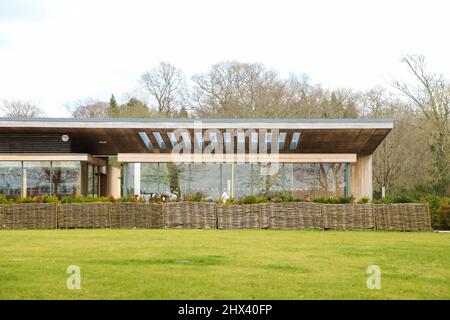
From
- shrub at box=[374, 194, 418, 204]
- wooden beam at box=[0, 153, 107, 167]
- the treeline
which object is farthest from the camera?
the treeline

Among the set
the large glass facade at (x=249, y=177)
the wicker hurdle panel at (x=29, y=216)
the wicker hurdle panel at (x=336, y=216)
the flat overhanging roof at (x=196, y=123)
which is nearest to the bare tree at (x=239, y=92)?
the large glass facade at (x=249, y=177)

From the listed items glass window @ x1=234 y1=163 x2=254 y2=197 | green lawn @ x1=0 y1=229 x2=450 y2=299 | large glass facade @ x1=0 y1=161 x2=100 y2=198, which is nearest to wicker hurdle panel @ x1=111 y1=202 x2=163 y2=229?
green lawn @ x1=0 y1=229 x2=450 y2=299

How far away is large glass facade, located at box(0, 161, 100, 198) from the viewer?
34.2 metres

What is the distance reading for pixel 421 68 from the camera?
4631cm

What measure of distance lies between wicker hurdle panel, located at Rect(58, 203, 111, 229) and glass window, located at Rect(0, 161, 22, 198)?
11.4 metres

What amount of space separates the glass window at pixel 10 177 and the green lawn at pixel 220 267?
16.5 metres

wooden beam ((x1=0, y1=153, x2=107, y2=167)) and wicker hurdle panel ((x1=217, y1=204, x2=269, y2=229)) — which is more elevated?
wooden beam ((x1=0, y1=153, x2=107, y2=167))

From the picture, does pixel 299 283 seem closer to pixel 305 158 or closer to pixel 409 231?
pixel 409 231

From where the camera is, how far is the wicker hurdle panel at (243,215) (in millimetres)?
23453

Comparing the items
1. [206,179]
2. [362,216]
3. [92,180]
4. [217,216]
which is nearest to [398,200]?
[362,216]

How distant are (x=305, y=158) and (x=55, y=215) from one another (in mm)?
15007

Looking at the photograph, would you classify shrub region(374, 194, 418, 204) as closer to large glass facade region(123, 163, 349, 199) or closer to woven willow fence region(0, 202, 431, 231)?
woven willow fence region(0, 202, 431, 231)

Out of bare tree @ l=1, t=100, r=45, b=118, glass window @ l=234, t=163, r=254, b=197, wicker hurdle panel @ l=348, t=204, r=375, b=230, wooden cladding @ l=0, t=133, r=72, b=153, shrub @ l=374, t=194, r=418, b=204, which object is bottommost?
wicker hurdle panel @ l=348, t=204, r=375, b=230
